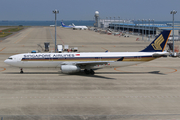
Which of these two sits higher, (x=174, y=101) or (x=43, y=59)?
(x=43, y=59)

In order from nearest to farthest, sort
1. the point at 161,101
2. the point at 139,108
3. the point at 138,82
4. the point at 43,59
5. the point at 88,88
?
the point at 139,108
the point at 161,101
the point at 88,88
the point at 138,82
the point at 43,59

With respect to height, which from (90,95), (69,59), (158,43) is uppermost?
(158,43)

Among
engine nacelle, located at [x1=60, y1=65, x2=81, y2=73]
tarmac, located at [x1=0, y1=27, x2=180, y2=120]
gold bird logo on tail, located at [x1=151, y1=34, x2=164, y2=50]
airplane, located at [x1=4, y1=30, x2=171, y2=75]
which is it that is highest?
gold bird logo on tail, located at [x1=151, y1=34, x2=164, y2=50]

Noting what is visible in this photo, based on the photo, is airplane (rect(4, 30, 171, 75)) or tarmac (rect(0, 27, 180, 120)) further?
airplane (rect(4, 30, 171, 75))

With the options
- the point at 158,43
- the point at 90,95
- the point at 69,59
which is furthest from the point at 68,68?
the point at 158,43

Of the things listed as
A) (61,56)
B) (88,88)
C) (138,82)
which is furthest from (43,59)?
(138,82)

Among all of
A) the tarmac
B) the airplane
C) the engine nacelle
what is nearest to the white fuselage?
the airplane

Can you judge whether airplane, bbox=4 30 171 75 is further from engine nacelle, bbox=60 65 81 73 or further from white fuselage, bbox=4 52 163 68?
engine nacelle, bbox=60 65 81 73

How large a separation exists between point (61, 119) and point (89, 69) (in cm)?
2001

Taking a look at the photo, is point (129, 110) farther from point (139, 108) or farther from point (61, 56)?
point (61, 56)

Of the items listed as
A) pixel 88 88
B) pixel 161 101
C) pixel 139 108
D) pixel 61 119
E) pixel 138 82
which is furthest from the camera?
pixel 138 82

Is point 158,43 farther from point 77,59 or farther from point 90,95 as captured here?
point 90,95

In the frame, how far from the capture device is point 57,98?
27.3 m

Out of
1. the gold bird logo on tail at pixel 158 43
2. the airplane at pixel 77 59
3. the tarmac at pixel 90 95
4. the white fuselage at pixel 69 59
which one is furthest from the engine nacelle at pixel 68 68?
the gold bird logo on tail at pixel 158 43
